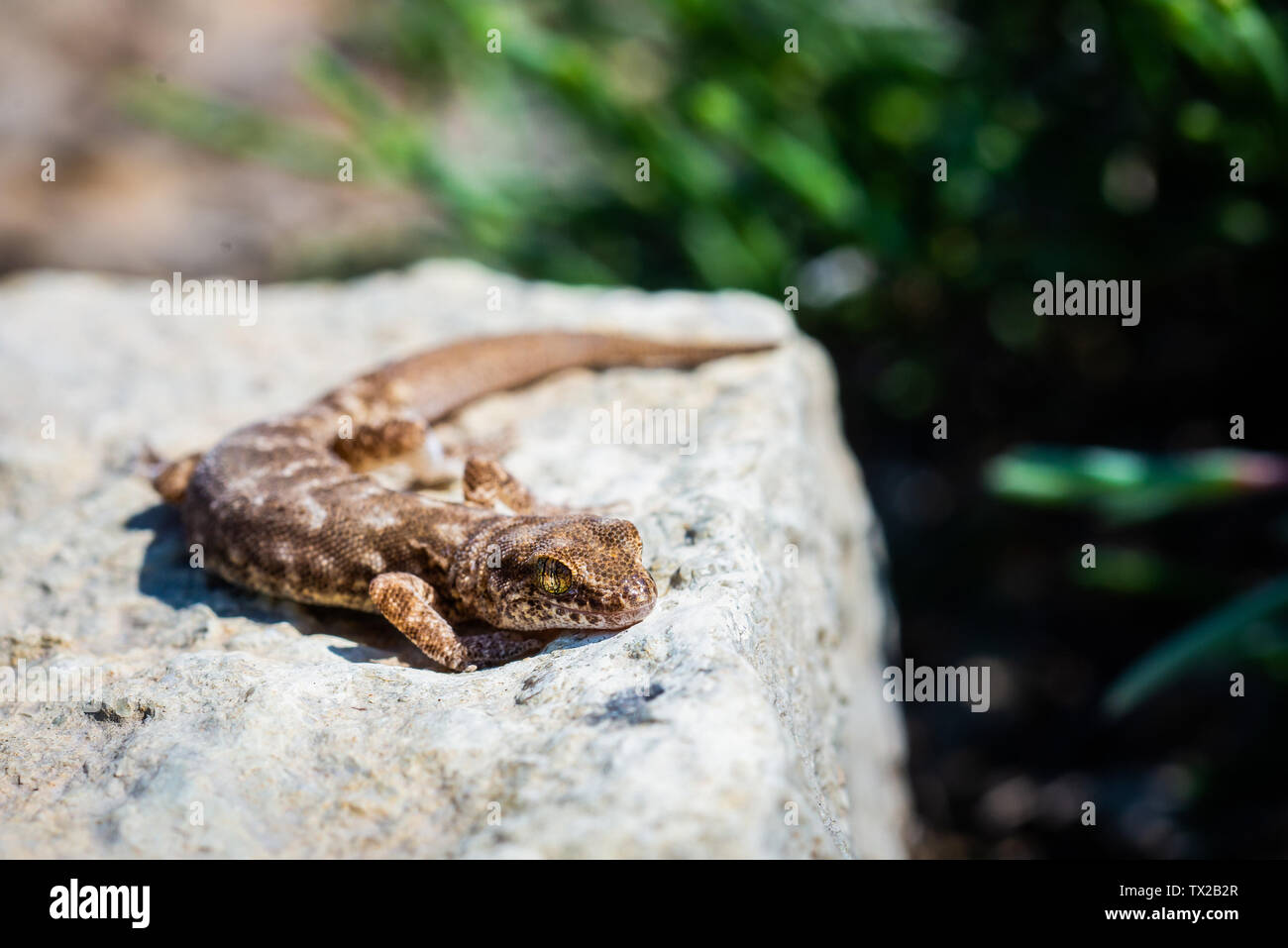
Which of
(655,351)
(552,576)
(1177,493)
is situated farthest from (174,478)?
(1177,493)

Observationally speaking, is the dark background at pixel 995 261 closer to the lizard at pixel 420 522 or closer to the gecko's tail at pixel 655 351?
the gecko's tail at pixel 655 351

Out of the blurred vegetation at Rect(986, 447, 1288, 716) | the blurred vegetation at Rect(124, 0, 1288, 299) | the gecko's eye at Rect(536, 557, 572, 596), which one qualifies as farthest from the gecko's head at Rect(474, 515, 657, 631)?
the blurred vegetation at Rect(124, 0, 1288, 299)

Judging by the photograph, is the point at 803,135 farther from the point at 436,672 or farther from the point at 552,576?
the point at 436,672

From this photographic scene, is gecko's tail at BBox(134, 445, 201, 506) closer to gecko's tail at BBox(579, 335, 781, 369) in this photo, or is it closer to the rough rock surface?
the rough rock surface

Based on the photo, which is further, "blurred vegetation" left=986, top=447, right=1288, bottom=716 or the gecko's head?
"blurred vegetation" left=986, top=447, right=1288, bottom=716

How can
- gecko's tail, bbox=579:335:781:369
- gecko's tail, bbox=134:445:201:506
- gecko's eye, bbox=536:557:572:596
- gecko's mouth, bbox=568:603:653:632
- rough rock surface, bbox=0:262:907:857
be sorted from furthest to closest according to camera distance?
1. gecko's tail, bbox=579:335:781:369
2. gecko's tail, bbox=134:445:201:506
3. gecko's eye, bbox=536:557:572:596
4. gecko's mouth, bbox=568:603:653:632
5. rough rock surface, bbox=0:262:907:857

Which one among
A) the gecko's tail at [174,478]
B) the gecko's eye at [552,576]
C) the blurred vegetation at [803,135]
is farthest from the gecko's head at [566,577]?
the blurred vegetation at [803,135]
